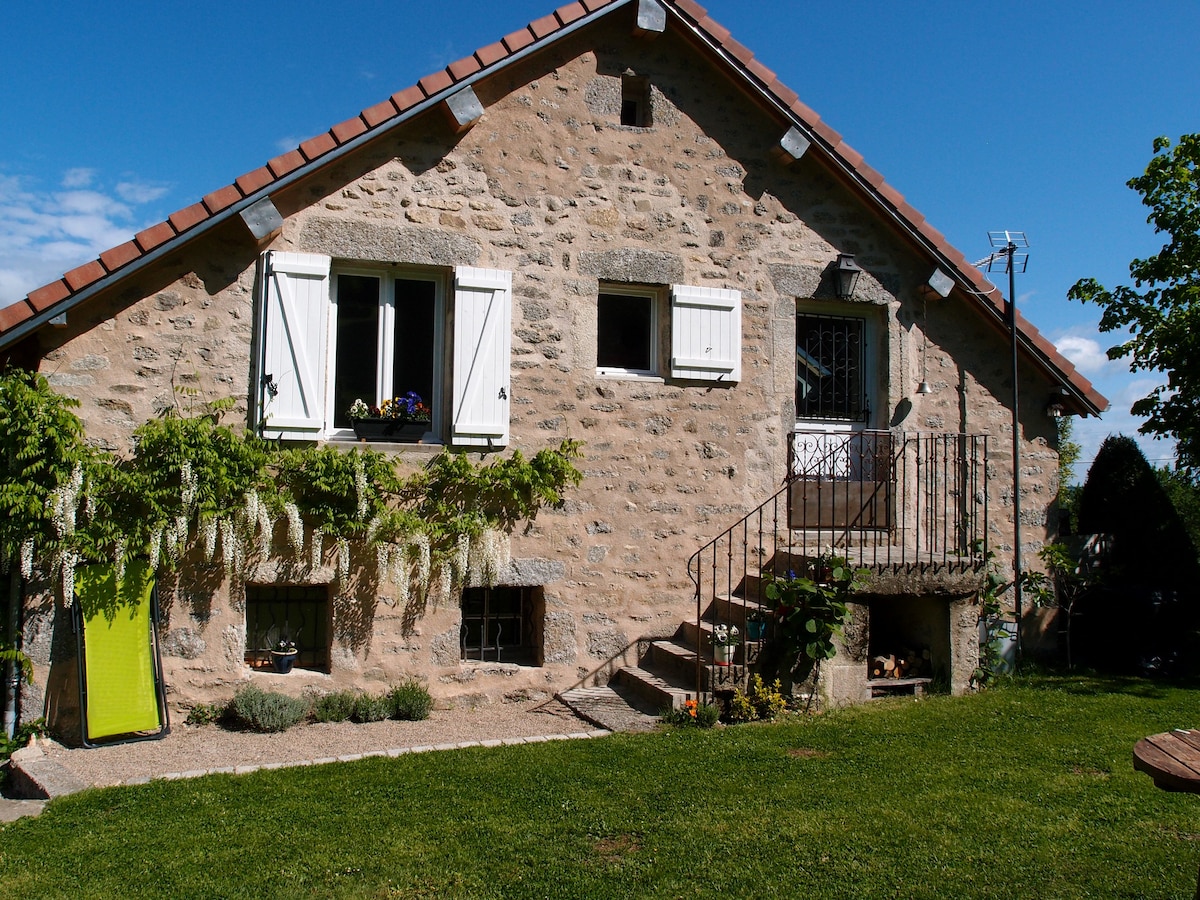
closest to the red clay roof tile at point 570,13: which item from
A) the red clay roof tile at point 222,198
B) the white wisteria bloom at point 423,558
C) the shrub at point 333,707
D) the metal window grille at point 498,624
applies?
the red clay roof tile at point 222,198

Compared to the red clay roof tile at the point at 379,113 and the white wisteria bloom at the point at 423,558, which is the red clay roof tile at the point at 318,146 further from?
the white wisteria bloom at the point at 423,558

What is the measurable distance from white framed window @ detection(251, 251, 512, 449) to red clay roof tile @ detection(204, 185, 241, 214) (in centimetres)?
45

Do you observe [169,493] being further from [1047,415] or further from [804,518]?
[1047,415]

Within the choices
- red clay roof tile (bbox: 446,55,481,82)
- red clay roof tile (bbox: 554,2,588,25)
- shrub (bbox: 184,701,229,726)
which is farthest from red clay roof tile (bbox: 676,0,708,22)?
shrub (bbox: 184,701,229,726)

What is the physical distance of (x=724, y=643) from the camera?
21.8 feet

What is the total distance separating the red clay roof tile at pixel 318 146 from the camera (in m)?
6.63

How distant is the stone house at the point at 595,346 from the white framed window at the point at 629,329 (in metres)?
0.02

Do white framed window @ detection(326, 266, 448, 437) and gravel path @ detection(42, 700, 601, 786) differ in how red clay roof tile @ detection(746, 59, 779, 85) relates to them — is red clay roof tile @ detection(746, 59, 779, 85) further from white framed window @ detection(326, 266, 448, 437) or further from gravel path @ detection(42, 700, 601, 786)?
gravel path @ detection(42, 700, 601, 786)

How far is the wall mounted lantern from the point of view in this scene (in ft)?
26.6

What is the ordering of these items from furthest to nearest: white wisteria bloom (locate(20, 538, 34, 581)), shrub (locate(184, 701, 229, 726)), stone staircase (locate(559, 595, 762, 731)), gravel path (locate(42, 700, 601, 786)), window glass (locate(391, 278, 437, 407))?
window glass (locate(391, 278, 437, 407)), stone staircase (locate(559, 595, 762, 731)), shrub (locate(184, 701, 229, 726)), white wisteria bloom (locate(20, 538, 34, 581)), gravel path (locate(42, 700, 601, 786))

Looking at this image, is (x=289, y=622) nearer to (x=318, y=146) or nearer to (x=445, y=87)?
(x=318, y=146)

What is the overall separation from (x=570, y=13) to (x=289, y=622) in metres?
5.01

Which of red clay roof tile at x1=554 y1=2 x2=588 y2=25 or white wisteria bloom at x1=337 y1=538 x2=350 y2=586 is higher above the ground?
red clay roof tile at x1=554 y1=2 x2=588 y2=25

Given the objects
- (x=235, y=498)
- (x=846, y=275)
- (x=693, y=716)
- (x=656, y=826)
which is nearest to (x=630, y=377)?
(x=846, y=275)
